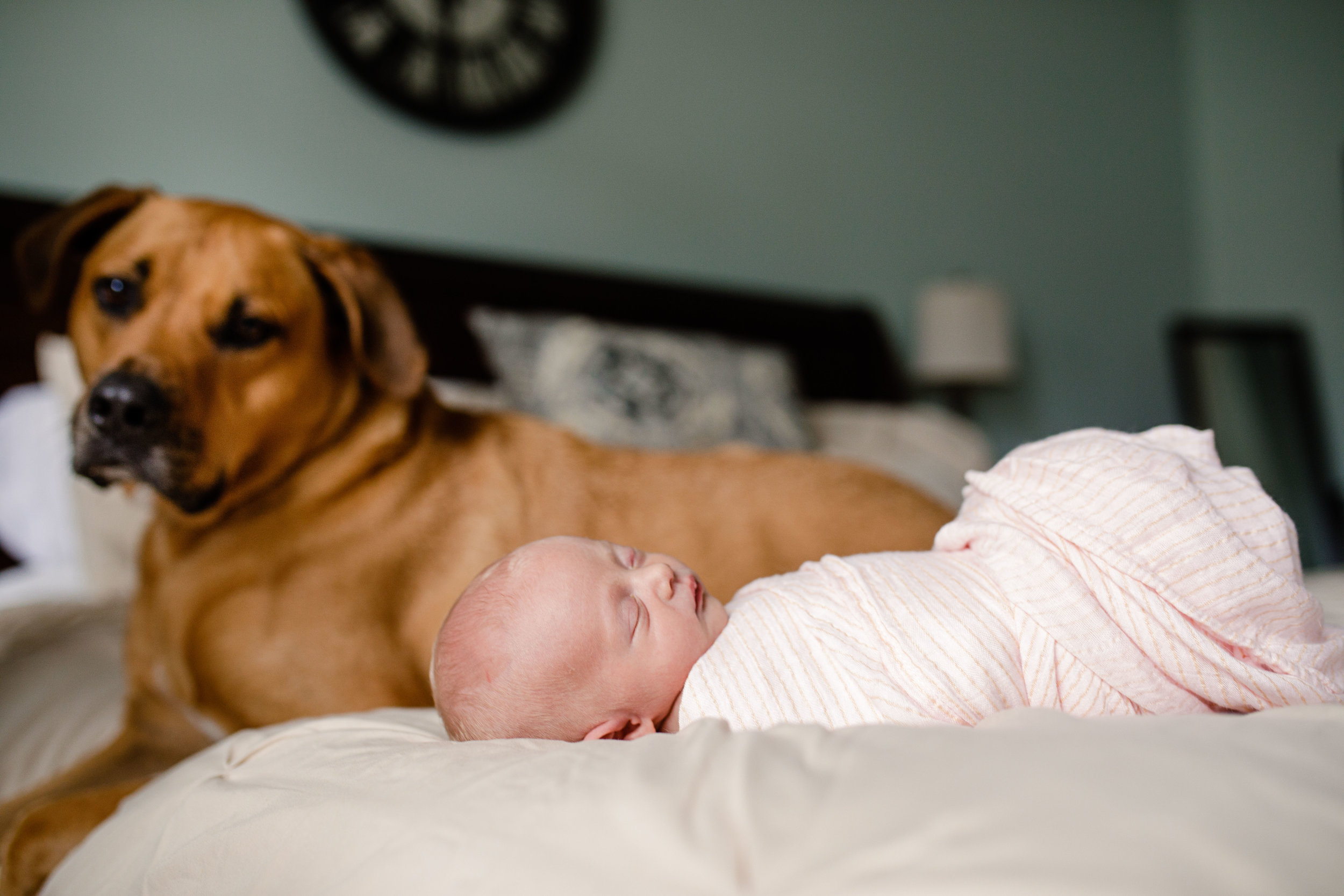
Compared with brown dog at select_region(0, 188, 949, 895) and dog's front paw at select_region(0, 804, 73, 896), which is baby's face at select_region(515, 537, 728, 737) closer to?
brown dog at select_region(0, 188, 949, 895)

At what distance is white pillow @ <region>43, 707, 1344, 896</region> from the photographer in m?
0.37

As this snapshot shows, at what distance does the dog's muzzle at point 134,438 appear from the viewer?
0.94 m

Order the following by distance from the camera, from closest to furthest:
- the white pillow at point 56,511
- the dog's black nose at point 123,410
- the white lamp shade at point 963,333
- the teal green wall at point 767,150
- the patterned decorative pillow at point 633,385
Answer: the dog's black nose at point 123,410
the white pillow at point 56,511
the patterned decorative pillow at point 633,385
the teal green wall at point 767,150
the white lamp shade at point 963,333

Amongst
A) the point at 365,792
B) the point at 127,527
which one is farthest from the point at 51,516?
the point at 365,792

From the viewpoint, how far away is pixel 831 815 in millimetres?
410

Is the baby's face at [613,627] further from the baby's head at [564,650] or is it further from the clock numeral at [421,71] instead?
the clock numeral at [421,71]

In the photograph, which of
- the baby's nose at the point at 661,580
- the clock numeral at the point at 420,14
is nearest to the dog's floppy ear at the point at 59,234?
the baby's nose at the point at 661,580

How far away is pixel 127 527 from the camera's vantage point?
1.50m

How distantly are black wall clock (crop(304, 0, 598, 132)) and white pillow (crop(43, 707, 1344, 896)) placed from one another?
2292 millimetres

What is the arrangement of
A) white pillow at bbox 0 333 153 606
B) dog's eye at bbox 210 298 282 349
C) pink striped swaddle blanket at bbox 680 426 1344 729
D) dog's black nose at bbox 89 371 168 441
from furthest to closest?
white pillow at bbox 0 333 153 606 < dog's eye at bbox 210 298 282 349 < dog's black nose at bbox 89 371 168 441 < pink striped swaddle blanket at bbox 680 426 1344 729

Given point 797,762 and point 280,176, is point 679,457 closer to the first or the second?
point 797,762

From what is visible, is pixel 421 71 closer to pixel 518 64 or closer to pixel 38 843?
pixel 518 64

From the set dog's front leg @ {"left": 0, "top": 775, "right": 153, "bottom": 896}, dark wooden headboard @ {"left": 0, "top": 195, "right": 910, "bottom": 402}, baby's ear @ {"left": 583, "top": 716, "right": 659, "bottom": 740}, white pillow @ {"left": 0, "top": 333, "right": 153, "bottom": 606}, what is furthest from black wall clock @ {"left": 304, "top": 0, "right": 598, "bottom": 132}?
baby's ear @ {"left": 583, "top": 716, "right": 659, "bottom": 740}

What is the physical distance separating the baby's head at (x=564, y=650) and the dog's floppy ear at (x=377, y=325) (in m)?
0.47
